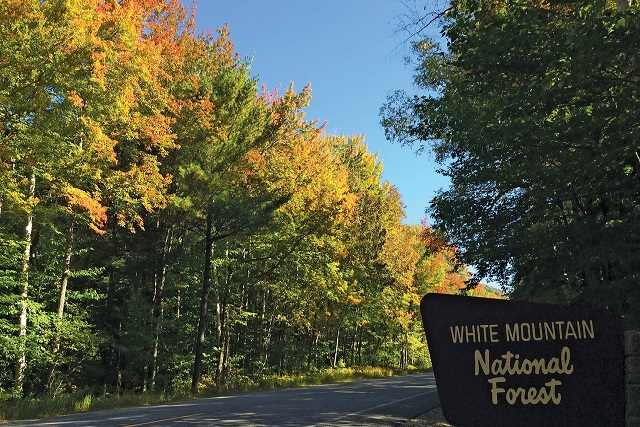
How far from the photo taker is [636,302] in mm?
7254

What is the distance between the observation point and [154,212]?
21047 millimetres

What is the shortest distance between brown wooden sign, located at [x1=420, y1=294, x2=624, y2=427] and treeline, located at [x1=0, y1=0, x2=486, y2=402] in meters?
10.3

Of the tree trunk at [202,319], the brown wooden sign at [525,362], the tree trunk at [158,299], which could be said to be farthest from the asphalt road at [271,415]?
the tree trunk at [158,299]

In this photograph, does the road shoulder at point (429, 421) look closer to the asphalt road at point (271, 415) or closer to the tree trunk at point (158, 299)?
the asphalt road at point (271, 415)

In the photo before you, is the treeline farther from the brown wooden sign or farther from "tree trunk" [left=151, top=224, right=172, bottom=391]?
Result: the brown wooden sign

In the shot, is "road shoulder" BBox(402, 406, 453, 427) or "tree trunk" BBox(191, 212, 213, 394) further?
"tree trunk" BBox(191, 212, 213, 394)

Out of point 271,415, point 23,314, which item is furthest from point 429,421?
point 23,314

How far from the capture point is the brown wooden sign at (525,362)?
255 cm

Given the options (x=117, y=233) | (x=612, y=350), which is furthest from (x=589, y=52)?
(x=117, y=233)

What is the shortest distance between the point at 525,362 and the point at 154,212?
802 inches

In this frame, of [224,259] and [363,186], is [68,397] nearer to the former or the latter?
[224,259]

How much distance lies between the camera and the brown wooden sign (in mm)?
2547

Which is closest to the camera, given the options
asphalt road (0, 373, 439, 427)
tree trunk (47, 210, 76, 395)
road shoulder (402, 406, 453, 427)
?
asphalt road (0, 373, 439, 427)

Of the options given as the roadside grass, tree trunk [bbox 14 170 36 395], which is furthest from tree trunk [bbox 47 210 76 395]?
the roadside grass
